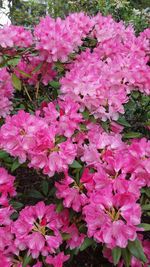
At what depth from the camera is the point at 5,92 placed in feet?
6.70

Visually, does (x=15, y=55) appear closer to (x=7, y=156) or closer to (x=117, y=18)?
(x=7, y=156)

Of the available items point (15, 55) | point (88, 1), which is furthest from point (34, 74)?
point (88, 1)

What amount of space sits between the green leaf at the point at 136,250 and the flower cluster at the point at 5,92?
0.98 metres

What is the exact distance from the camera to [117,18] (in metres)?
5.11

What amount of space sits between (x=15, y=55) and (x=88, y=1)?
3.86 metres

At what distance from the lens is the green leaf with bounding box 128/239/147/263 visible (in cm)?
125

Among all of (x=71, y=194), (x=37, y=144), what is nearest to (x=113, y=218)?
(x=71, y=194)

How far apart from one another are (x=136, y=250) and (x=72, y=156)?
393mm

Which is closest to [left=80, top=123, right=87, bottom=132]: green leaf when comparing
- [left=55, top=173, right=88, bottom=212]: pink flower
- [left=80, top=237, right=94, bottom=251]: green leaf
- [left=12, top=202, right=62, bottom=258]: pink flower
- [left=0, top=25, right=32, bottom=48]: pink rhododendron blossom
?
[left=55, top=173, right=88, bottom=212]: pink flower

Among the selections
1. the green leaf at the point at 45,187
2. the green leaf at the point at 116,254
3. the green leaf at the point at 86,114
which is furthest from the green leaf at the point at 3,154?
the green leaf at the point at 116,254

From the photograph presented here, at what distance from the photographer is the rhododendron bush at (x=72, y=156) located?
1.30 meters

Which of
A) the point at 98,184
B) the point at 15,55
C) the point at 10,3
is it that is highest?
the point at 15,55

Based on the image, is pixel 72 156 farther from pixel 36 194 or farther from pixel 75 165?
pixel 36 194

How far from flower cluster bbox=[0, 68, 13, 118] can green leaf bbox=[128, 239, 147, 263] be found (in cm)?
98
